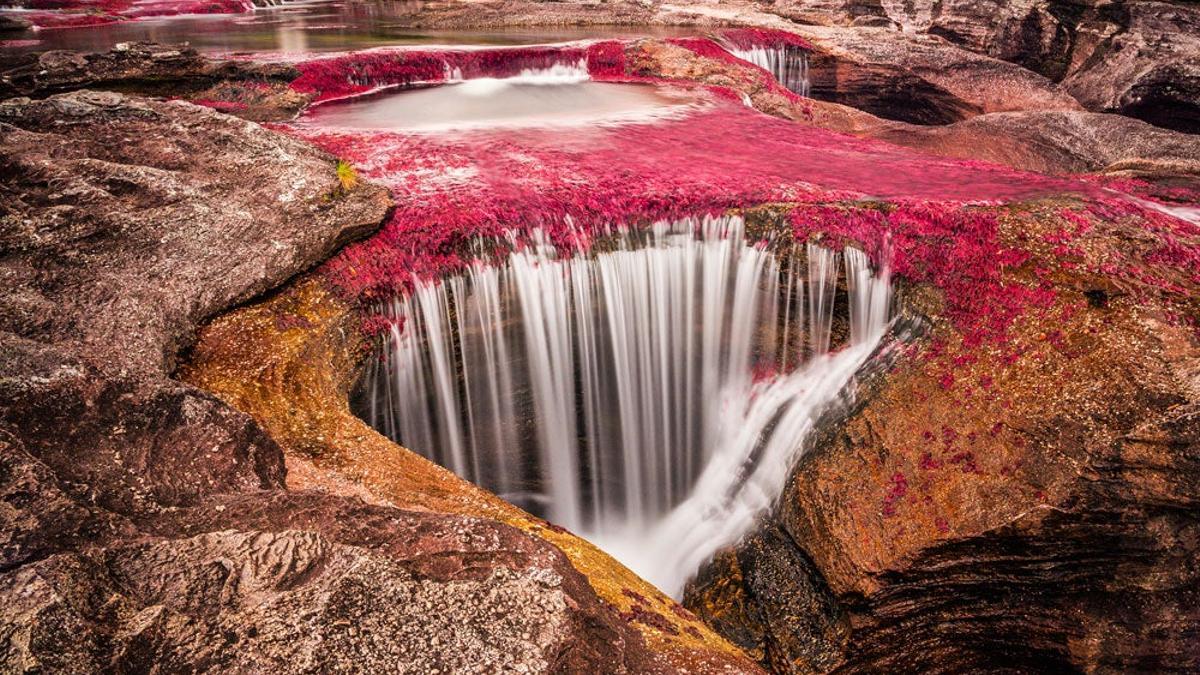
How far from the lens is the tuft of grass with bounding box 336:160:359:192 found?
837 centimetres

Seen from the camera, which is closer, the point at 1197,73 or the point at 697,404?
the point at 697,404

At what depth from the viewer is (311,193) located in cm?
780

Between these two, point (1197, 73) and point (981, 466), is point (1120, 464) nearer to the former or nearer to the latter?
point (981, 466)

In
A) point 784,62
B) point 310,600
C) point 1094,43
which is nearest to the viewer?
point 310,600

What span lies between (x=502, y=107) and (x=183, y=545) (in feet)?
45.3

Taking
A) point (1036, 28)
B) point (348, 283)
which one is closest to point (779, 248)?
point (348, 283)

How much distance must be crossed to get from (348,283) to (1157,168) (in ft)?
41.2

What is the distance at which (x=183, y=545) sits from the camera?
3.30 meters

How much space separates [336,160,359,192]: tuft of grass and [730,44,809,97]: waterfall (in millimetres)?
17969

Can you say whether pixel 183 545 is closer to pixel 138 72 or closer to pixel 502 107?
pixel 502 107

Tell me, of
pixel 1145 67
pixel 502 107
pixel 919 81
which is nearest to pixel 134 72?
pixel 502 107

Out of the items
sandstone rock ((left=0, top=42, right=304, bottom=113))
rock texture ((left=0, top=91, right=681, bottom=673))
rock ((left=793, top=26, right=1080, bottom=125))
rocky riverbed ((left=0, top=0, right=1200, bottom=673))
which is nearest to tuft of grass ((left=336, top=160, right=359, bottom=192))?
rocky riverbed ((left=0, top=0, right=1200, bottom=673))

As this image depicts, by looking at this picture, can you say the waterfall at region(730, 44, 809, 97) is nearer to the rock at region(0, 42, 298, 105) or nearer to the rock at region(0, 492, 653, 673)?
the rock at region(0, 42, 298, 105)

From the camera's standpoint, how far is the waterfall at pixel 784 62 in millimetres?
23125
